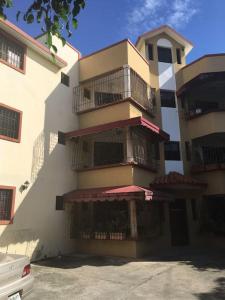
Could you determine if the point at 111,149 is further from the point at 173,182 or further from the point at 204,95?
the point at 204,95

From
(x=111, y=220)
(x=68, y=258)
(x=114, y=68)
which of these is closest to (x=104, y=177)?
(x=111, y=220)

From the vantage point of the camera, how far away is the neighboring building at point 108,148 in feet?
41.9

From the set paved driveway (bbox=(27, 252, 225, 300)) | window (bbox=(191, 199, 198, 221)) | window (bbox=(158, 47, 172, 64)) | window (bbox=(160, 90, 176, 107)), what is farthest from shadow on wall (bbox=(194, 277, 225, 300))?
window (bbox=(158, 47, 172, 64))

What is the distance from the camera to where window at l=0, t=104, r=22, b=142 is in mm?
12352

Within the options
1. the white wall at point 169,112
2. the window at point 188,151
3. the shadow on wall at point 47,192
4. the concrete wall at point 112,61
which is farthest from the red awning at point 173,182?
the concrete wall at point 112,61

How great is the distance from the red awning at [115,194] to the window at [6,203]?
295 centimetres

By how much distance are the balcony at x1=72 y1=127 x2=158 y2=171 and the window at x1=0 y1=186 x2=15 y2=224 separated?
4.14 m

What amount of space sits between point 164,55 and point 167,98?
3326 millimetres

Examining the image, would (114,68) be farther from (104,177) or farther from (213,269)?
(213,269)

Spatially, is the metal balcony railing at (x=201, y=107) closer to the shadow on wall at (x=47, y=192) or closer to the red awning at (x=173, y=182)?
the red awning at (x=173, y=182)

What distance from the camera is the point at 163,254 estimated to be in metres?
14.2

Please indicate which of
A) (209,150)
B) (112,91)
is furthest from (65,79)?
(209,150)

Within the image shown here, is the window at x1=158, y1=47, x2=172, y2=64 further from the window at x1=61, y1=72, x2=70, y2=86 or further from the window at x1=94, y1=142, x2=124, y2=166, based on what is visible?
the window at x1=94, y1=142, x2=124, y2=166

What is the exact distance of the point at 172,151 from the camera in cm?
1781
